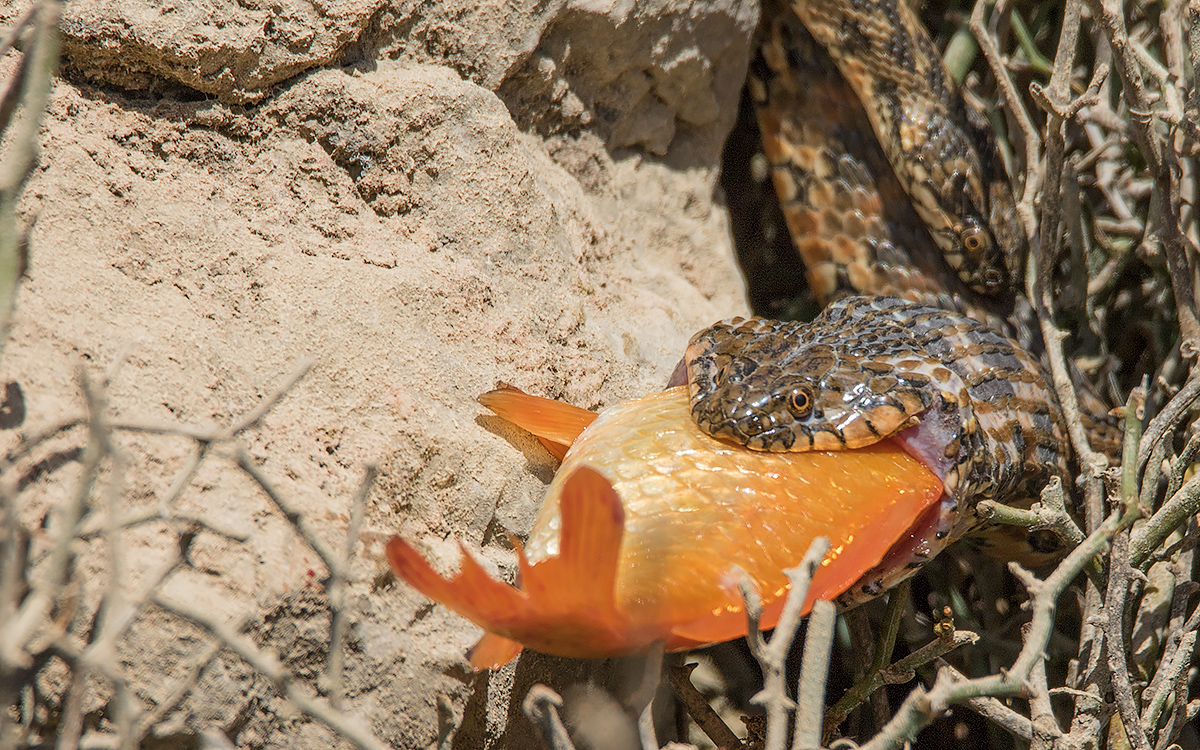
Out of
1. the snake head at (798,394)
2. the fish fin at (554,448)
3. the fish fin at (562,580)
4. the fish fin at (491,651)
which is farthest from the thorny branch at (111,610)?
the snake head at (798,394)

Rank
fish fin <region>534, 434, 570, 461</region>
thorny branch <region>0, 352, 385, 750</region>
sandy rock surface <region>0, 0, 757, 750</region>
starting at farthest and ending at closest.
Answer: fish fin <region>534, 434, 570, 461</region>, sandy rock surface <region>0, 0, 757, 750</region>, thorny branch <region>0, 352, 385, 750</region>

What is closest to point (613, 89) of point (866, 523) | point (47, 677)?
point (866, 523)

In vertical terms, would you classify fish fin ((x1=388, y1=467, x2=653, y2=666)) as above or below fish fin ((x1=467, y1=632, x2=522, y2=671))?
above

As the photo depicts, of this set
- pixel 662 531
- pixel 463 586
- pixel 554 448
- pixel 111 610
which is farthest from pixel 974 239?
pixel 111 610

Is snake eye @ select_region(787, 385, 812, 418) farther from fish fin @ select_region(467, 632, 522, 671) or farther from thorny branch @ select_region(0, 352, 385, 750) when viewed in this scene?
thorny branch @ select_region(0, 352, 385, 750)

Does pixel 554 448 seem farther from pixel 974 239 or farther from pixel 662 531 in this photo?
pixel 974 239

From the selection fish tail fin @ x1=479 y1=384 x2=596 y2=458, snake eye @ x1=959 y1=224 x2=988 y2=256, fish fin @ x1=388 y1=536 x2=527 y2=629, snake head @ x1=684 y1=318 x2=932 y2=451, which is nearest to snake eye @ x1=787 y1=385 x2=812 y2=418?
snake head @ x1=684 y1=318 x2=932 y2=451

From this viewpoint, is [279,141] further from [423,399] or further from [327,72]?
[423,399]
